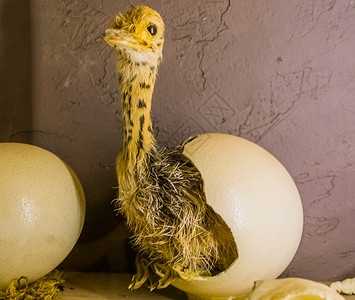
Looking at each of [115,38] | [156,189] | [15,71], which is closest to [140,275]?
[156,189]

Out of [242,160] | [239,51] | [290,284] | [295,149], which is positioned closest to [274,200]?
[242,160]

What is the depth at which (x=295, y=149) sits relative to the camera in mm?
1047

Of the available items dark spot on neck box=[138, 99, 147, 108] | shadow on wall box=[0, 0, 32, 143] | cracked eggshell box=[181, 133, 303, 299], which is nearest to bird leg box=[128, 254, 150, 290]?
cracked eggshell box=[181, 133, 303, 299]

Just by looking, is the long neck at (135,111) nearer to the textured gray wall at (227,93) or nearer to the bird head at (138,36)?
the bird head at (138,36)

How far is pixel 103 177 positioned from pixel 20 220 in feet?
1.09

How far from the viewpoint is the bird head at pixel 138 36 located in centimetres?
74

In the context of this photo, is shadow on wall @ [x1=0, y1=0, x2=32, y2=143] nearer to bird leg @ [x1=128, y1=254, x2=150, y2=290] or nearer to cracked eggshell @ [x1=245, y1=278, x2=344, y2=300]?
bird leg @ [x1=128, y1=254, x2=150, y2=290]

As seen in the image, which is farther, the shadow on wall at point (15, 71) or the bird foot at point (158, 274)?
the shadow on wall at point (15, 71)

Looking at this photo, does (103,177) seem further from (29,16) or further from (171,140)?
(29,16)

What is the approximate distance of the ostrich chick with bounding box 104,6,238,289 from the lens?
0.77m

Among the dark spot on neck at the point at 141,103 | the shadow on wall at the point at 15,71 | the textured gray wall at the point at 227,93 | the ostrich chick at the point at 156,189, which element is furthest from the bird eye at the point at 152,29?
the shadow on wall at the point at 15,71

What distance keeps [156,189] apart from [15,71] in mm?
547

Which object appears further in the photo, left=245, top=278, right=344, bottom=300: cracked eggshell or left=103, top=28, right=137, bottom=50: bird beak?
left=103, top=28, right=137, bottom=50: bird beak

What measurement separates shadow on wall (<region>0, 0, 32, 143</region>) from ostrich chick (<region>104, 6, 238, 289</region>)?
37 centimetres
